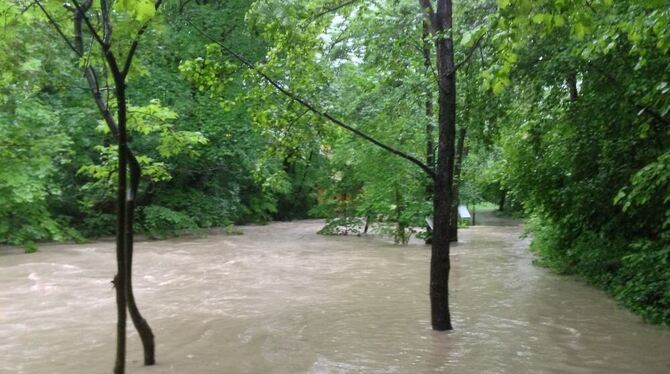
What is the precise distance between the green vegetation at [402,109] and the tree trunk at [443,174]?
0.08 feet

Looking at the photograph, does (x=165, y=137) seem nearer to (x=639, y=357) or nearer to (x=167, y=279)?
(x=639, y=357)

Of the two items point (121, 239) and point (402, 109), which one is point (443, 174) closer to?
point (121, 239)

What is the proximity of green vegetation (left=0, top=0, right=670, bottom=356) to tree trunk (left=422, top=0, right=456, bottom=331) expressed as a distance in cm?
2

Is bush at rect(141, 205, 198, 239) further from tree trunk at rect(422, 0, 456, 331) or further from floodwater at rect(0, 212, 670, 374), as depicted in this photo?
tree trunk at rect(422, 0, 456, 331)

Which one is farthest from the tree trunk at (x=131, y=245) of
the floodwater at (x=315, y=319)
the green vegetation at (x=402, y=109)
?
the floodwater at (x=315, y=319)

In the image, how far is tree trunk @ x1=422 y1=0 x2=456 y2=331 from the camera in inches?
286

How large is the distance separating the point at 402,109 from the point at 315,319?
10057mm

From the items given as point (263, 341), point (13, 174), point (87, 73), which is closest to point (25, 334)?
point (263, 341)

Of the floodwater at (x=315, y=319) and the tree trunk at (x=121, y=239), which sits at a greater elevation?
the tree trunk at (x=121, y=239)

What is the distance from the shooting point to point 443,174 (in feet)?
24.1

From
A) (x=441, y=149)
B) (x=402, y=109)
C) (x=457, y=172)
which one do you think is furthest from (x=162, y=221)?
(x=441, y=149)

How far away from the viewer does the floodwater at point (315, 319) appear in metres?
6.92

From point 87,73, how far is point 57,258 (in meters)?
12.6

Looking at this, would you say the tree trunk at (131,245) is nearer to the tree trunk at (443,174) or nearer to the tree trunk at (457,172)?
the tree trunk at (443,174)
